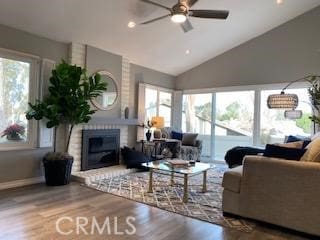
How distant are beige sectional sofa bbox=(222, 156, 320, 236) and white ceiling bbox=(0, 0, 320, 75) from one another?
10.2ft

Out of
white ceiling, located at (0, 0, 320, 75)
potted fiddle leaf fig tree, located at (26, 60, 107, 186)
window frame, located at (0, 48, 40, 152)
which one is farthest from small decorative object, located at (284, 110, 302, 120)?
window frame, located at (0, 48, 40, 152)

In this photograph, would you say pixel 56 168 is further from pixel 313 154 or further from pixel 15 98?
pixel 313 154

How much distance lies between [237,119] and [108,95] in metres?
3.49

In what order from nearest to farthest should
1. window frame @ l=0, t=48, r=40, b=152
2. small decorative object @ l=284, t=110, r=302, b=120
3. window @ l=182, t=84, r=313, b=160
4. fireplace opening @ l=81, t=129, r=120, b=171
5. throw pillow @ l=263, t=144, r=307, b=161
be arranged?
throw pillow @ l=263, t=144, r=307, b=161
window frame @ l=0, t=48, r=40, b=152
fireplace opening @ l=81, t=129, r=120, b=171
small decorative object @ l=284, t=110, r=302, b=120
window @ l=182, t=84, r=313, b=160

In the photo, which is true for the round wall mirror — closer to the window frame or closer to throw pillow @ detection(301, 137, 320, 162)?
the window frame

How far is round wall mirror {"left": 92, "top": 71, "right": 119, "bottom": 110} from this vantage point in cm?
536

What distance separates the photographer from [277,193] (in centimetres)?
273

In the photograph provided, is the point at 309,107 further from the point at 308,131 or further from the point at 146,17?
the point at 146,17

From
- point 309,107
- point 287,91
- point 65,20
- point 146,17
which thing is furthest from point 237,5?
point 65,20

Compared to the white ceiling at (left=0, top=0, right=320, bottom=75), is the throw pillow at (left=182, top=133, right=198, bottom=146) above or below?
below

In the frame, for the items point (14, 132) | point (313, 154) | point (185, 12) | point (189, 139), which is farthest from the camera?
point (189, 139)

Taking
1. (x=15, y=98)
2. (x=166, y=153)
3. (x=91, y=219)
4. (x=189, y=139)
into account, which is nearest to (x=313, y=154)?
(x=91, y=219)

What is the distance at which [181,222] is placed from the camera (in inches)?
114

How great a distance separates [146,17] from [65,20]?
1407 mm
